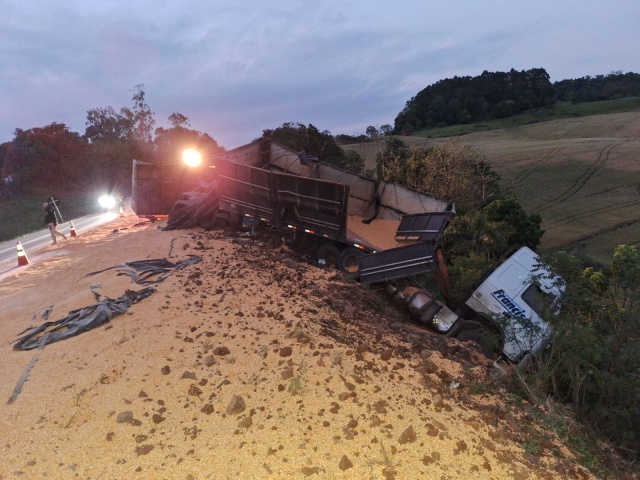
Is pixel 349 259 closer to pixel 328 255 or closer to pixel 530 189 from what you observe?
pixel 328 255

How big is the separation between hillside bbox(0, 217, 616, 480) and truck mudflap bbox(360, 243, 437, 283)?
188 centimetres

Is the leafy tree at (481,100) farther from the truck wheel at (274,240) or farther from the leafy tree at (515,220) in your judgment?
the truck wheel at (274,240)

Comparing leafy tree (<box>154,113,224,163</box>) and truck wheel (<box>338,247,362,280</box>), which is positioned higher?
leafy tree (<box>154,113,224,163</box>)

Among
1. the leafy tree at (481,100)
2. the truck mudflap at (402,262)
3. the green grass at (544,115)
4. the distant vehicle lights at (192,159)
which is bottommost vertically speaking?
the truck mudflap at (402,262)

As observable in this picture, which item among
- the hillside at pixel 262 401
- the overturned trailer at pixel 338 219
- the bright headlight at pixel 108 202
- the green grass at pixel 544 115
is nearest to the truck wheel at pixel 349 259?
the overturned trailer at pixel 338 219

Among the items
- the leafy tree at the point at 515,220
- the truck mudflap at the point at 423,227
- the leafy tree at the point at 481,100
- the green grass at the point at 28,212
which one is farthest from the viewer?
the leafy tree at the point at 481,100

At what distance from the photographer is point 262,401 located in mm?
3361

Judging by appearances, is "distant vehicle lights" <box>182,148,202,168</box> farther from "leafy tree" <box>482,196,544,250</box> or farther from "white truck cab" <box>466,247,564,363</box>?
"leafy tree" <box>482,196,544,250</box>

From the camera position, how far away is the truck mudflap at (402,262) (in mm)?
7531

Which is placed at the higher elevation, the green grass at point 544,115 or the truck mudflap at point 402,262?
the green grass at point 544,115

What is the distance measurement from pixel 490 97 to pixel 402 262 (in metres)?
81.4

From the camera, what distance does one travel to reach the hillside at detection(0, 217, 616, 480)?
2832mm

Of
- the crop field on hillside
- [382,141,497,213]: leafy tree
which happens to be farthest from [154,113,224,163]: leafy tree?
[382,141,497,213]: leafy tree

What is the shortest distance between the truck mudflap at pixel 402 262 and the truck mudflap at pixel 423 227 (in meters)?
0.57
